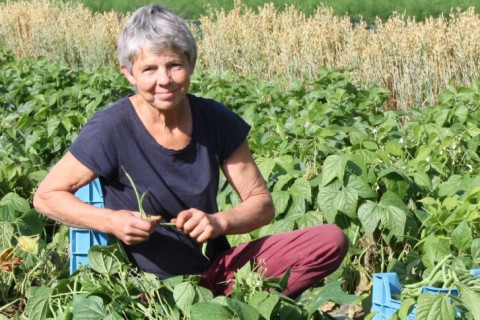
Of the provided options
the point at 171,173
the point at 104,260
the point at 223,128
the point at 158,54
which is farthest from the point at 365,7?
the point at 104,260

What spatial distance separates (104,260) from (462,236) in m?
1.08

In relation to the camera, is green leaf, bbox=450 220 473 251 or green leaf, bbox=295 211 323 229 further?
green leaf, bbox=295 211 323 229

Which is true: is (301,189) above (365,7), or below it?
above

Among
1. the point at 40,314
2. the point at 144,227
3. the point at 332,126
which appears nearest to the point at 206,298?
the point at 144,227

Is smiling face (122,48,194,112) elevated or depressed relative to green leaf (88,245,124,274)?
elevated

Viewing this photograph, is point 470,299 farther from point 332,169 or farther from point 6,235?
point 6,235

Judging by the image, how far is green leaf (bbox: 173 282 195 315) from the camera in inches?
88.7

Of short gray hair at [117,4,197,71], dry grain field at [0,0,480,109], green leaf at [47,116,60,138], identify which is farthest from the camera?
dry grain field at [0,0,480,109]

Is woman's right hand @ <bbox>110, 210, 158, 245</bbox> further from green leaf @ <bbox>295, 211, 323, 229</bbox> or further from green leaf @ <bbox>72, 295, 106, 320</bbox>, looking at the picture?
green leaf @ <bbox>295, 211, 323, 229</bbox>

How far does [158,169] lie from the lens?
8.21ft

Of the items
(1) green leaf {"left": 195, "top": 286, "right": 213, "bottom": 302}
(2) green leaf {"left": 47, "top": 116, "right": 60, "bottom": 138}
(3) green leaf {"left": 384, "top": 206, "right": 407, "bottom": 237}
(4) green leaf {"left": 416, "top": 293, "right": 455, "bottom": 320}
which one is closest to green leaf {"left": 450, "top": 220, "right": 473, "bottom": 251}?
(3) green leaf {"left": 384, "top": 206, "right": 407, "bottom": 237}

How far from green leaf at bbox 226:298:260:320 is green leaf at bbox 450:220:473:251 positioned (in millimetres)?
920

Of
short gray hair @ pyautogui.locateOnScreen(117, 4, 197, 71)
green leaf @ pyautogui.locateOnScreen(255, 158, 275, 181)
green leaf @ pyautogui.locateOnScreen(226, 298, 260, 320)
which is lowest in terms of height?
Result: green leaf @ pyautogui.locateOnScreen(255, 158, 275, 181)

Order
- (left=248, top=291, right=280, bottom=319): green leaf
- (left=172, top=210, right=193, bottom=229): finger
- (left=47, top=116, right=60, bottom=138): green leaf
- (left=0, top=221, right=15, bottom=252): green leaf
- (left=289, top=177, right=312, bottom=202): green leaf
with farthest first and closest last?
(left=47, top=116, right=60, bottom=138): green leaf → (left=289, top=177, right=312, bottom=202): green leaf → (left=0, top=221, right=15, bottom=252): green leaf → (left=172, top=210, right=193, bottom=229): finger → (left=248, top=291, right=280, bottom=319): green leaf
